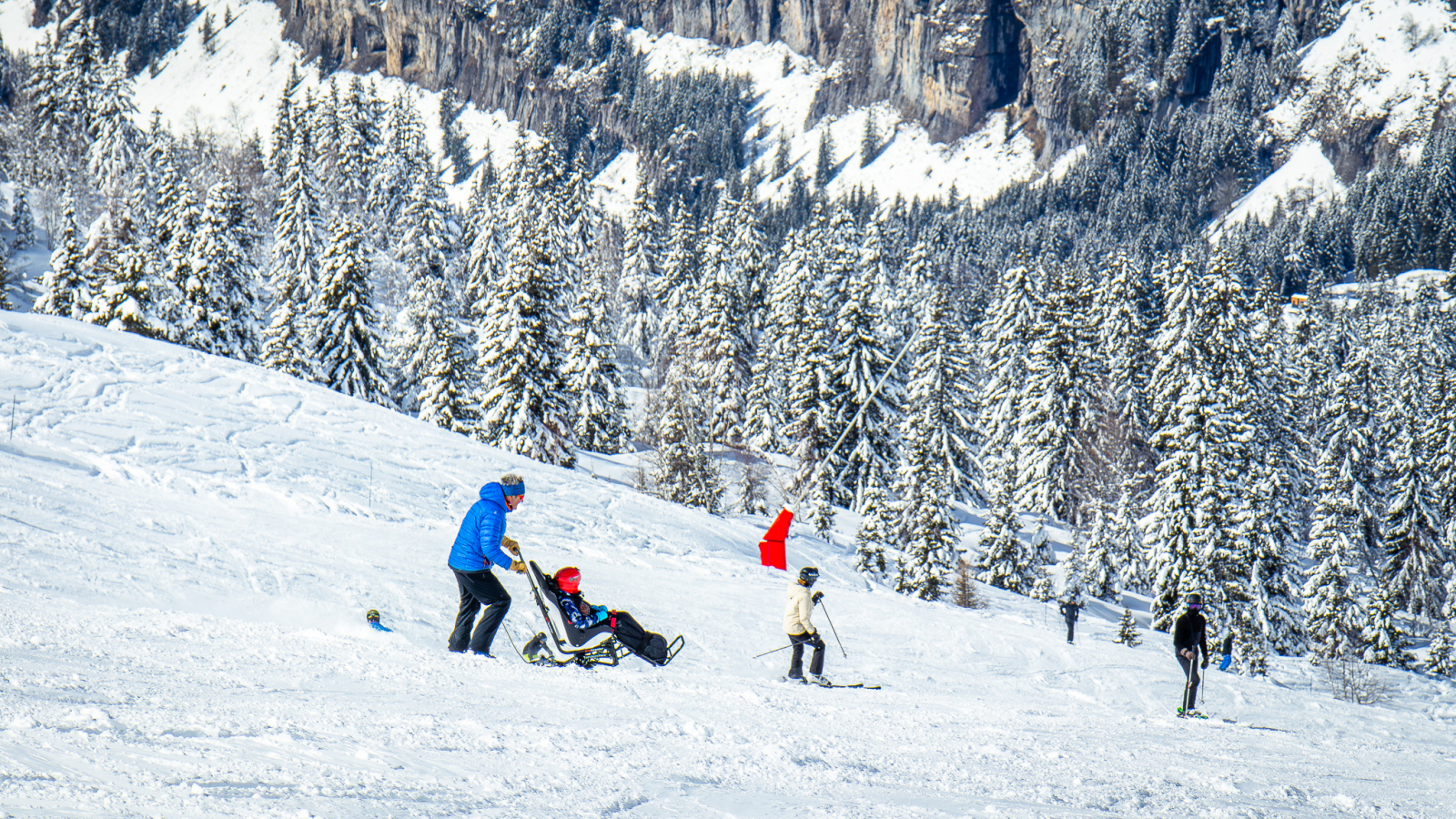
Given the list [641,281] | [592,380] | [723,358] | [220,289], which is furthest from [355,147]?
[592,380]

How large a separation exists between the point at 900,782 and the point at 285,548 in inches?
398

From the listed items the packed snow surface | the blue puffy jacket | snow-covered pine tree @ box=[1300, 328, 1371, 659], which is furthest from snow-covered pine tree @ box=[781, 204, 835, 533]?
the blue puffy jacket

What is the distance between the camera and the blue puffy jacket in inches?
328

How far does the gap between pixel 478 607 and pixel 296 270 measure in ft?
120

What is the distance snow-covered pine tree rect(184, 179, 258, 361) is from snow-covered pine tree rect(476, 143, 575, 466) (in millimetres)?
10693

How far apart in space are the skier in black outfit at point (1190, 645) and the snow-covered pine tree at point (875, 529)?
12222 millimetres

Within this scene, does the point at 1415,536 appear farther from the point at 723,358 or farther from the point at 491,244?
the point at 491,244

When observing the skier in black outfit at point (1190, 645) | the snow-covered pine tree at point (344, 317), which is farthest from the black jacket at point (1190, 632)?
the snow-covered pine tree at point (344, 317)

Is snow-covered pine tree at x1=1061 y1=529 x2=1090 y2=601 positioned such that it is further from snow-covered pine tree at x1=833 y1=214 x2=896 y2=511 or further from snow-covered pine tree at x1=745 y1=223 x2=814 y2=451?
snow-covered pine tree at x1=745 y1=223 x2=814 y2=451

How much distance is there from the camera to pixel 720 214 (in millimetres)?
61406

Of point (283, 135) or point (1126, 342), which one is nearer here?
point (1126, 342)

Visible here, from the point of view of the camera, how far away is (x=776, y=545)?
18094 millimetres

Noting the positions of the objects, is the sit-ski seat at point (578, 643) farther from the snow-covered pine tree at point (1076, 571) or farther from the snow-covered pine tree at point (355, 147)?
the snow-covered pine tree at point (355, 147)

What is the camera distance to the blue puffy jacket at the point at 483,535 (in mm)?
8320
